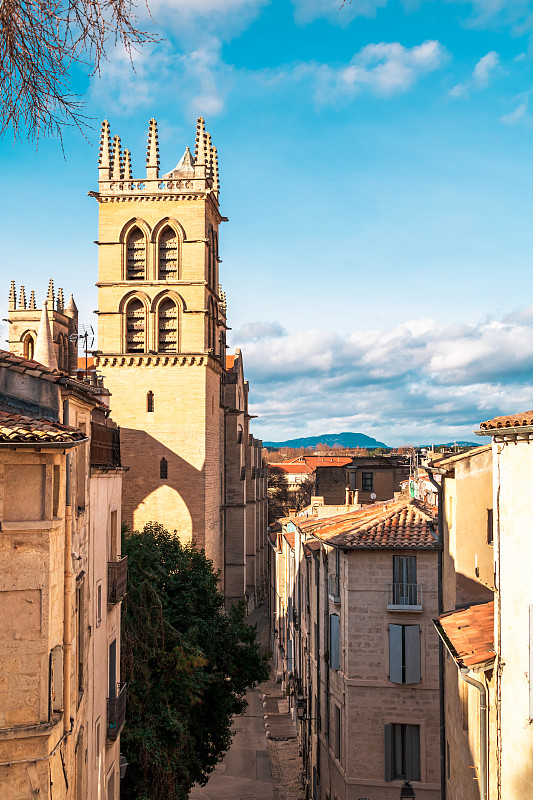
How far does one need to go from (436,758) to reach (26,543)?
50.8ft

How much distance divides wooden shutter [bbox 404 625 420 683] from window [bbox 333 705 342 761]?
279cm

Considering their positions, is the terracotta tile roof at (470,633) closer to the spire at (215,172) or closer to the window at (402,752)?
the window at (402,752)

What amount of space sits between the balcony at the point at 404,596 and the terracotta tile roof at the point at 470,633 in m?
7.69

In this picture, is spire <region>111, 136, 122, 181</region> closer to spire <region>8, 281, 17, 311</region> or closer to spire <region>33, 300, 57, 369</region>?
spire <region>8, 281, 17, 311</region>

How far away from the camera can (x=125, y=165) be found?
44594mm

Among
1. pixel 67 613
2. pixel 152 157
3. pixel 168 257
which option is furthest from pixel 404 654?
pixel 152 157

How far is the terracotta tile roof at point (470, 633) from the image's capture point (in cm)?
1066

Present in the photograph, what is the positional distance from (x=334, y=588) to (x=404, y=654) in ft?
10.2

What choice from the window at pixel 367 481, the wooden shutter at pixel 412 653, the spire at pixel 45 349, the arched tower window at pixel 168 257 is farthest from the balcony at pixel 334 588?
the window at pixel 367 481

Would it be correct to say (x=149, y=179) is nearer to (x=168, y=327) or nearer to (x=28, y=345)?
(x=168, y=327)

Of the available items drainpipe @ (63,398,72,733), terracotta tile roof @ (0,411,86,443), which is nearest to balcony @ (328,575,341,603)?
drainpipe @ (63,398,72,733)

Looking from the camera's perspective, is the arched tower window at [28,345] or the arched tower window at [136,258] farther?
the arched tower window at [28,345]

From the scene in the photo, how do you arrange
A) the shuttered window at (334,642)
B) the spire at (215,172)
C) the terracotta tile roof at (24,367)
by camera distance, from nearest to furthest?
the terracotta tile roof at (24,367) < the shuttered window at (334,642) < the spire at (215,172)

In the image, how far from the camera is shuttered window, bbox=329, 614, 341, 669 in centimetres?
2322
